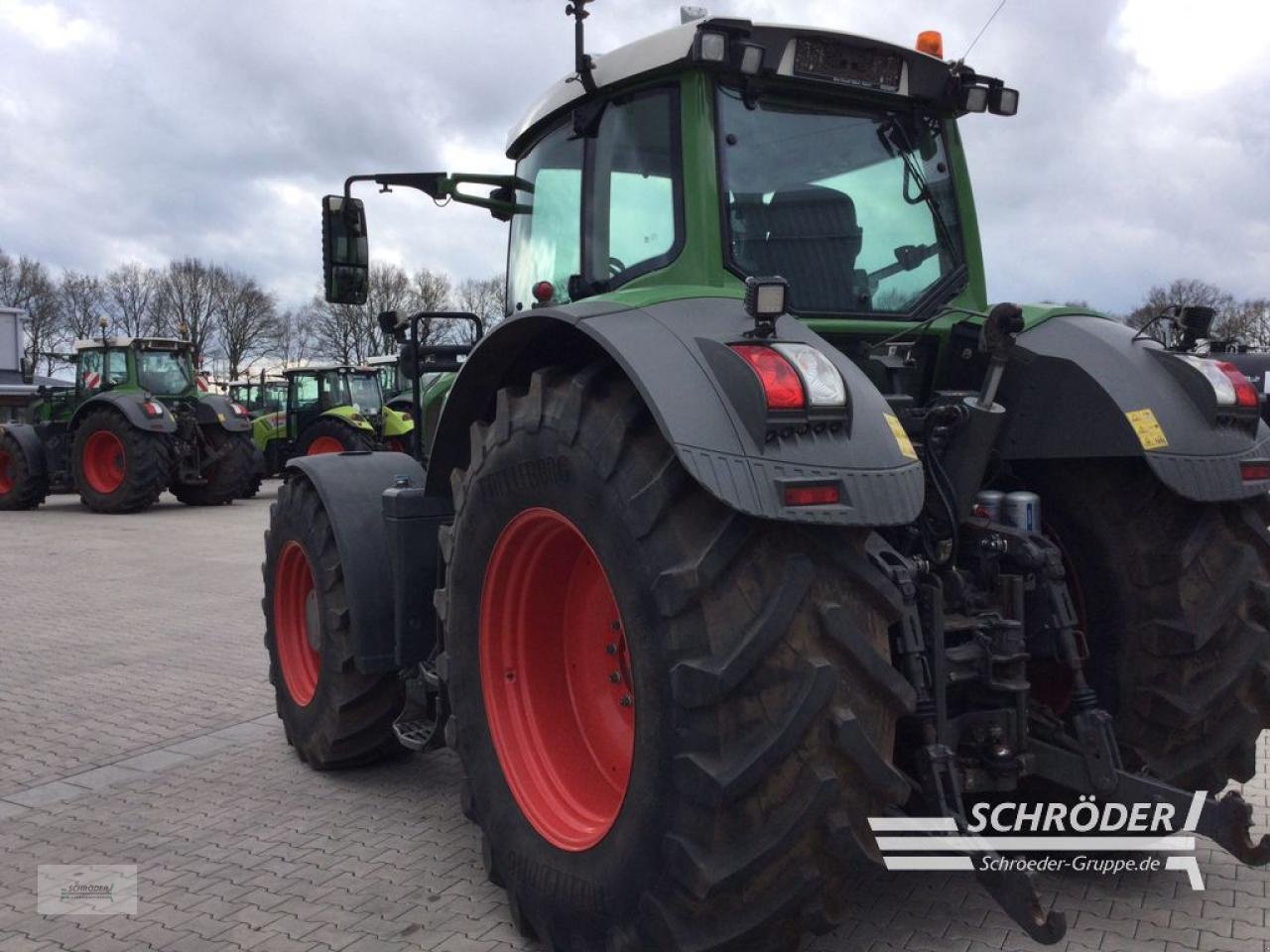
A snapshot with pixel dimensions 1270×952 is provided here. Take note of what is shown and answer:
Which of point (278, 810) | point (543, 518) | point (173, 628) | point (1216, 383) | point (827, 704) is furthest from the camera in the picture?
point (173, 628)

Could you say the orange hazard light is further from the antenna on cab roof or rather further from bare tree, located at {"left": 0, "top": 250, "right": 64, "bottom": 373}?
bare tree, located at {"left": 0, "top": 250, "right": 64, "bottom": 373}

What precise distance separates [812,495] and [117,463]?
1630 cm

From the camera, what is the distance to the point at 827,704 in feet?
7.59

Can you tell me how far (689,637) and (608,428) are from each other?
56cm

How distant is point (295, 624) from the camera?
4816 mm

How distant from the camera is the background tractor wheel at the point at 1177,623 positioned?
10.3 ft

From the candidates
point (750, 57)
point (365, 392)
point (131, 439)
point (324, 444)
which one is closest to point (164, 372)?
point (131, 439)

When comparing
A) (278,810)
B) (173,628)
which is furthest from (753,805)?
(173,628)

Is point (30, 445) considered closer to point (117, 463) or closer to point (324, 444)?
point (117, 463)

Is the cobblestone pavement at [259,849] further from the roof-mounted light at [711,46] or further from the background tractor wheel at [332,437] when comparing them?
the background tractor wheel at [332,437]

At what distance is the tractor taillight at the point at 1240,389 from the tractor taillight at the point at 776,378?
1.53m

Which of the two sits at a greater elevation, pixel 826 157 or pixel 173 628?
pixel 826 157

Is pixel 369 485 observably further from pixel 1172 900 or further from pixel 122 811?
pixel 1172 900

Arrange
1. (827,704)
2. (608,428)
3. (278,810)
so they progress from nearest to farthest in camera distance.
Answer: (827,704) → (608,428) → (278,810)
